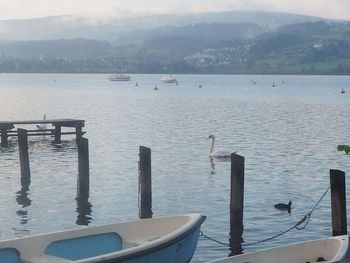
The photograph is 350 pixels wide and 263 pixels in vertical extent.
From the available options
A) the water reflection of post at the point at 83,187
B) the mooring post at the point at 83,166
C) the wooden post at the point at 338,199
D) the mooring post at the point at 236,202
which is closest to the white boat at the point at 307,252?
the wooden post at the point at 338,199

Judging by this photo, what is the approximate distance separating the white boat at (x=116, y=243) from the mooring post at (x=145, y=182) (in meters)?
6.48

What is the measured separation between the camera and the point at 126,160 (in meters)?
40.3

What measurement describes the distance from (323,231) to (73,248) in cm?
1013

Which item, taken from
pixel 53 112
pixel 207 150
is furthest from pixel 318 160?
pixel 53 112

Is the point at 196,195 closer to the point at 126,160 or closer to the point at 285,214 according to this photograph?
the point at 285,214

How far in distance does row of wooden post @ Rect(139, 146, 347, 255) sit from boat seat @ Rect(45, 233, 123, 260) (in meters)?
5.19

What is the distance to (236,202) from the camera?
21953mm

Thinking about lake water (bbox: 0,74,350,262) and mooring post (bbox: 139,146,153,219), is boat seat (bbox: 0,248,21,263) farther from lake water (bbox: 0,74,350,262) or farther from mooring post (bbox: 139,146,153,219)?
mooring post (bbox: 139,146,153,219)

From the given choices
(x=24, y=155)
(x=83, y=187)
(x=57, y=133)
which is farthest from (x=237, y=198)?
(x=57, y=133)

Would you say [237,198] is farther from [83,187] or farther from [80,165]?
[83,187]

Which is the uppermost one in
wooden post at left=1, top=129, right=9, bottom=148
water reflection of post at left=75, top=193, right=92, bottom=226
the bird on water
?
wooden post at left=1, top=129, right=9, bottom=148

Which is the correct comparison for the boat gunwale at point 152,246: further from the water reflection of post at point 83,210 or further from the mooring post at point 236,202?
the water reflection of post at point 83,210

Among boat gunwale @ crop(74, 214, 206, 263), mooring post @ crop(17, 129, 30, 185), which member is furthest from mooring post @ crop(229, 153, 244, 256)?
mooring post @ crop(17, 129, 30, 185)

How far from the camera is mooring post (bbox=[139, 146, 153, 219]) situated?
2428cm
